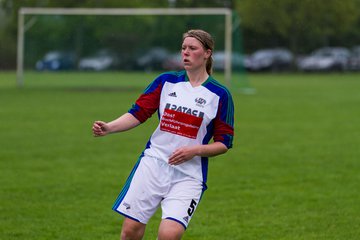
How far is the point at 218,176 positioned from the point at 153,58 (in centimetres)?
2145

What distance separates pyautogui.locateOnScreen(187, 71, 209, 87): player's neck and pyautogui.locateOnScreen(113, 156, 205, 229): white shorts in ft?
2.02

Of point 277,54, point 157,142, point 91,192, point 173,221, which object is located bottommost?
point 277,54

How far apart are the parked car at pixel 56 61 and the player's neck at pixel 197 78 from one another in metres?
26.8

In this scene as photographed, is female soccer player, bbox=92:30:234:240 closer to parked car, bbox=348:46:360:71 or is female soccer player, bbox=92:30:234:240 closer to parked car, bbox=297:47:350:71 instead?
parked car, bbox=297:47:350:71

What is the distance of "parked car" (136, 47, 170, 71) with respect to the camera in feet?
106

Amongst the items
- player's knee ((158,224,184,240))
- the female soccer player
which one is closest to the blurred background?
the female soccer player

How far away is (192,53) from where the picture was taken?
5.55m

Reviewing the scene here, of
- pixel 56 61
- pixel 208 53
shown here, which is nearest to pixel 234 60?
pixel 56 61

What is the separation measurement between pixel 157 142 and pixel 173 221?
24.7 inches

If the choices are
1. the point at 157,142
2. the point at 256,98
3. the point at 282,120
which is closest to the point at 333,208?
the point at 157,142

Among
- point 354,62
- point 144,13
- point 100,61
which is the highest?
point 144,13

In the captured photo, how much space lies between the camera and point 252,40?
55.9 meters

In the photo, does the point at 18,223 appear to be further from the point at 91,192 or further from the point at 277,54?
the point at 277,54

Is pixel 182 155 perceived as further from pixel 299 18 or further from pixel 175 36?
pixel 299 18
